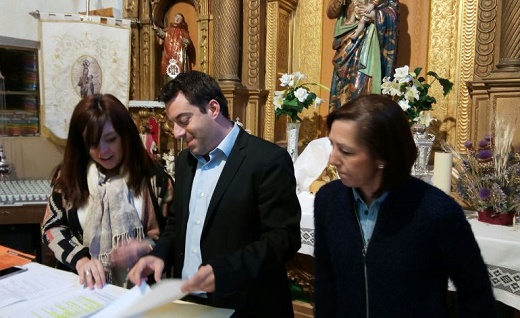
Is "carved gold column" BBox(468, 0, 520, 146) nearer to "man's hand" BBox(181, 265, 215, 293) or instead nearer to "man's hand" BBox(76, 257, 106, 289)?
"man's hand" BBox(181, 265, 215, 293)

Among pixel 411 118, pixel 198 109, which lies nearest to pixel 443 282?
pixel 198 109

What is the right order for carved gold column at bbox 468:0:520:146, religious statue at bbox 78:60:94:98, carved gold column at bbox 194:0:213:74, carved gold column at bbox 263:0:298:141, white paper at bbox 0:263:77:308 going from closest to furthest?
1. white paper at bbox 0:263:77:308
2. carved gold column at bbox 468:0:520:146
3. carved gold column at bbox 263:0:298:141
4. carved gold column at bbox 194:0:213:74
5. religious statue at bbox 78:60:94:98

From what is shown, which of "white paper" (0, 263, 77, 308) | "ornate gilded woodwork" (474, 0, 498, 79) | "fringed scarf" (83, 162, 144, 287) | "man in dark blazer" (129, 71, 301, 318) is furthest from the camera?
"ornate gilded woodwork" (474, 0, 498, 79)

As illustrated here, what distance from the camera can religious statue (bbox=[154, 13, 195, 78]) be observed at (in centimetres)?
481

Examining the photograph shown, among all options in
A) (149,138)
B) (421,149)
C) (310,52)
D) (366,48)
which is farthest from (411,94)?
(149,138)

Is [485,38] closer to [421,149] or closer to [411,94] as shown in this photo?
[411,94]

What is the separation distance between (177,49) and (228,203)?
12.4ft

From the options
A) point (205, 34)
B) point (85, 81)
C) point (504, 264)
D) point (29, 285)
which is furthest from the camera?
point (85, 81)

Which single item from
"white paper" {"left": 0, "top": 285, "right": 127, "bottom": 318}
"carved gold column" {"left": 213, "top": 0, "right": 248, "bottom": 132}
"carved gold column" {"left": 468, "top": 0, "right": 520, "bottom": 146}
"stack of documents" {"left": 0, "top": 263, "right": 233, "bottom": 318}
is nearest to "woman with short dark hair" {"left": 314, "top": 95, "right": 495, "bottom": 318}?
"stack of documents" {"left": 0, "top": 263, "right": 233, "bottom": 318}

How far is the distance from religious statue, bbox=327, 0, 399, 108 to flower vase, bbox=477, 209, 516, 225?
1.57 metres

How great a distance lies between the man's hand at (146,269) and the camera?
4.09ft

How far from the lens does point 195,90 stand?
1.38 m

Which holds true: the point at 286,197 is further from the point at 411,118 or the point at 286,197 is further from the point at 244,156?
the point at 411,118

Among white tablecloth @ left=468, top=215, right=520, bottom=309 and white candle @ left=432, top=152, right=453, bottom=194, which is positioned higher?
white candle @ left=432, top=152, right=453, bottom=194
